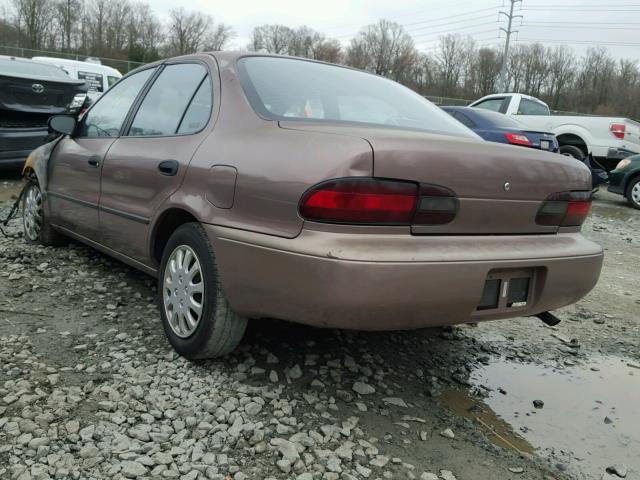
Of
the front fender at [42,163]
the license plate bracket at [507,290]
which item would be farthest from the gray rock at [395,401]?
the front fender at [42,163]

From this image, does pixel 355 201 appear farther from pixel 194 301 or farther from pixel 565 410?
pixel 565 410

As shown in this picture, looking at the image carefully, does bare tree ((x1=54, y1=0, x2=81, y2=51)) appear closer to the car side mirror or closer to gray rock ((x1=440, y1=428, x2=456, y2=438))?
the car side mirror

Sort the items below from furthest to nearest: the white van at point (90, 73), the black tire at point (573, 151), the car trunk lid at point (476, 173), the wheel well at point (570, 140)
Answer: the white van at point (90, 73), the wheel well at point (570, 140), the black tire at point (573, 151), the car trunk lid at point (476, 173)

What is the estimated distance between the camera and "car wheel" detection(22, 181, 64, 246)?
4.58 m

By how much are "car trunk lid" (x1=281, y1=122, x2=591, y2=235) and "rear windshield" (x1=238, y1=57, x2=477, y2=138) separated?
0.25m

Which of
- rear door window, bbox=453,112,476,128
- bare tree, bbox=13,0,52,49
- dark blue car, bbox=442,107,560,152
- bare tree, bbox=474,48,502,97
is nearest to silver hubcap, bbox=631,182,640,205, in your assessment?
dark blue car, bbox=442,107,560,152

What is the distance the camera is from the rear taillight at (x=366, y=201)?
2115 millimetres

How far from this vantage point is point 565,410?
275 cm

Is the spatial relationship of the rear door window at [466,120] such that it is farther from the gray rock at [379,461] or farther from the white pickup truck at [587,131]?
the gray rock at [379,461]

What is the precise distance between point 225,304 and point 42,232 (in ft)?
9.09

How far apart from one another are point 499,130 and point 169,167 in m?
6.49

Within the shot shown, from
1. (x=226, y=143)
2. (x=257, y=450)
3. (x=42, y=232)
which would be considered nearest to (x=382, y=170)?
(x=226, y=143)

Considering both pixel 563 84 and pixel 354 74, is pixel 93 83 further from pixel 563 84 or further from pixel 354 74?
pixel 563 84

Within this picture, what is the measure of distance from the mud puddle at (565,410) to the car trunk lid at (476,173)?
845 millimetres
